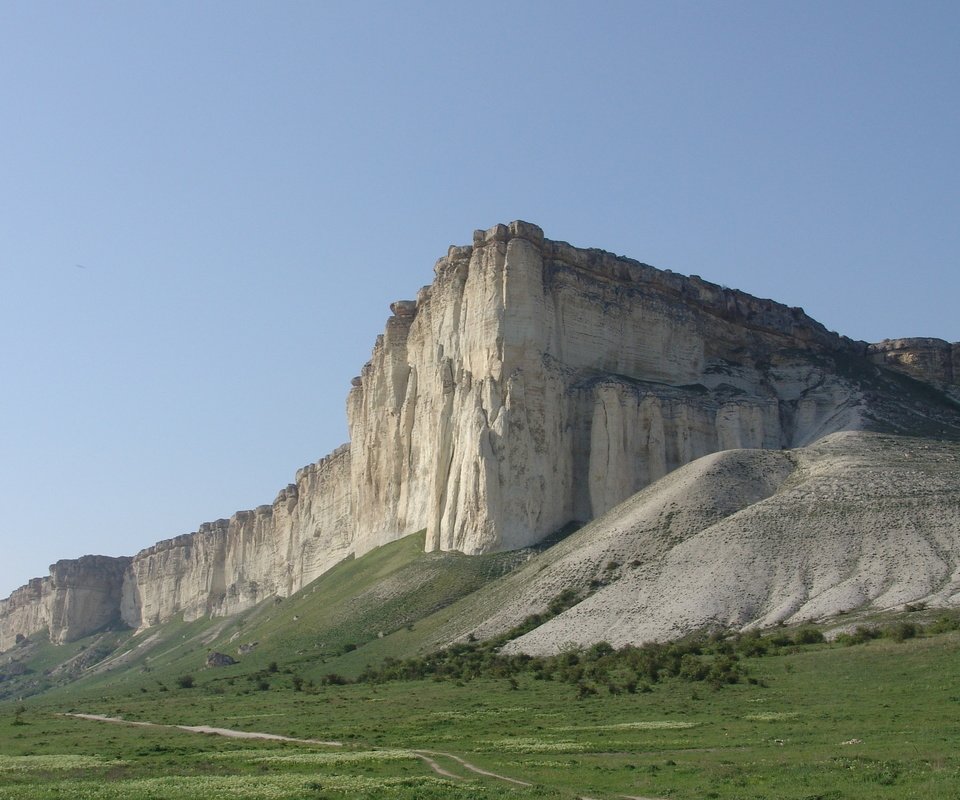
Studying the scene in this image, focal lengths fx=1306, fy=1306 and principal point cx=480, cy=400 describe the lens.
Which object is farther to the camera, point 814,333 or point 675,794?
point 814,333

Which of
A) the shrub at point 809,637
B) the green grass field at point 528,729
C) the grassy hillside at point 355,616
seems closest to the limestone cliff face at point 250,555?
the grassy hillside at point 355,616

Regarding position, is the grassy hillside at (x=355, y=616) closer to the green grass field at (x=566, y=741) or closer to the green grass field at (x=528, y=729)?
the green grass field at (x=528, y=729)

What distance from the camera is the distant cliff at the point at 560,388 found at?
283ft

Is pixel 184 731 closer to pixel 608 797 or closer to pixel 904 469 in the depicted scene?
pixel 608 797

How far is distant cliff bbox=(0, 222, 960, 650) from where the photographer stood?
86312 millimetres

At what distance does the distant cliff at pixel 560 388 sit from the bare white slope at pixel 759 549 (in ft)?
33.4

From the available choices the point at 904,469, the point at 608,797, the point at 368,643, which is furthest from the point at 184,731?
the point at 904,469

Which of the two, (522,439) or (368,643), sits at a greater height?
(522,439)

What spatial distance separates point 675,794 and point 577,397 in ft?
214

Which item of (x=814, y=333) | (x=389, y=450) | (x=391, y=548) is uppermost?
(x=814, y=333)

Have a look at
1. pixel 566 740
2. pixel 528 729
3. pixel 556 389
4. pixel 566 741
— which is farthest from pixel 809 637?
pixel 556 389

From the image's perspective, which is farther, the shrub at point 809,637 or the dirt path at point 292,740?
the shrub at point 809,637

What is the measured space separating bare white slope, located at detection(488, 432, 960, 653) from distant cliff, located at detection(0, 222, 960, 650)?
10176 millimetres

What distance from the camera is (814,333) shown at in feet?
366
